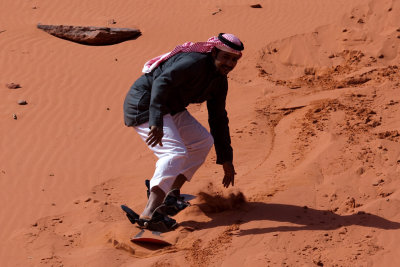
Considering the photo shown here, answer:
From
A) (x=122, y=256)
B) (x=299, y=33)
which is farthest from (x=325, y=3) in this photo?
(x=122, y=256)

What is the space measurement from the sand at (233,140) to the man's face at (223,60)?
1203mm

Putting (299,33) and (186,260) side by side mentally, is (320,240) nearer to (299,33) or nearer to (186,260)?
(186,260)

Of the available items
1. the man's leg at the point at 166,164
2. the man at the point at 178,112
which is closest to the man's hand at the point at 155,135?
the man at the point at 178,112

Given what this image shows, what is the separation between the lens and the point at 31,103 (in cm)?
930

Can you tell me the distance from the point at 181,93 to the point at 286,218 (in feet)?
4.34

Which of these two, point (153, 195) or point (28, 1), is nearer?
point (153, 195)

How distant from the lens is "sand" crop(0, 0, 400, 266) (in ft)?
18.0

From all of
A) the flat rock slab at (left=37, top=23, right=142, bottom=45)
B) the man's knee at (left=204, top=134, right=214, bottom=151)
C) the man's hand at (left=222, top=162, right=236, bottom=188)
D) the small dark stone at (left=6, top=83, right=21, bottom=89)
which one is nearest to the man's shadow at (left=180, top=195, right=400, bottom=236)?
the man's hand at (left=222, top=162, right=236, bottom=188)

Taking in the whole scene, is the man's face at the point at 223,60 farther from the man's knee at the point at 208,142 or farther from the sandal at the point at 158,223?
the sandal at the point at 158,223

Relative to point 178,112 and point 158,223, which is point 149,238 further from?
point 178,112

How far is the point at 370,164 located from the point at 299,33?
5.07 meters

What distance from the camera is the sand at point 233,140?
5480mm

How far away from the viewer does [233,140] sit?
7945mm

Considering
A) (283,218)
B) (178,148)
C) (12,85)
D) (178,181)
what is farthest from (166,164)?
(12,85)
